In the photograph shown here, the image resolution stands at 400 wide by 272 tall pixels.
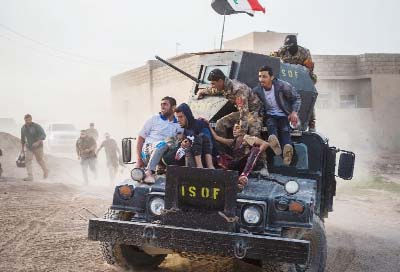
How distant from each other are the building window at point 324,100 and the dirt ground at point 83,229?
961cm

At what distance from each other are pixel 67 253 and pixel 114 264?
88 cm

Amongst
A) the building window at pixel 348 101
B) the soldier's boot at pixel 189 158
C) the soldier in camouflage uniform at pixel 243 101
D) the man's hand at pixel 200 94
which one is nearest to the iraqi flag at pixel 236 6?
the man's hand at pixel 200 94

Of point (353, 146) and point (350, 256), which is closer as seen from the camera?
point (350, 256)

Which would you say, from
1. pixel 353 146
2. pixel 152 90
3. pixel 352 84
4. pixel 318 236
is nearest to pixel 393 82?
pixel 352 84

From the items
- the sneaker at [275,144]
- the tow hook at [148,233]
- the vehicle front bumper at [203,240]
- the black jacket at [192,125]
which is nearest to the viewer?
the vehicle front bumper at [203,240]

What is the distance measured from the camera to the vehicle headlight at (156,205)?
5621 mm

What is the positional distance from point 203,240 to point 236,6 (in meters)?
7.67

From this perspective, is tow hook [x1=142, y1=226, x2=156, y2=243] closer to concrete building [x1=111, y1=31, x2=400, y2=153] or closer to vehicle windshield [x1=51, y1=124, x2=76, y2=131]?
concrete building [x1=111, y1=31, x2=400, y2=153]

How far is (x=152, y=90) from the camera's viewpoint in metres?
26.2

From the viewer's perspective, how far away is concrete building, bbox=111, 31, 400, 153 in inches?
896

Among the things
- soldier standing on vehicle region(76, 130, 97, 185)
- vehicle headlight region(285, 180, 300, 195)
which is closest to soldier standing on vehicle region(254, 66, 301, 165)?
vehicle headlight region(285, 180, 300, 195)

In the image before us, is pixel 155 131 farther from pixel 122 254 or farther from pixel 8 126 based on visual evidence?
pixel 8 126

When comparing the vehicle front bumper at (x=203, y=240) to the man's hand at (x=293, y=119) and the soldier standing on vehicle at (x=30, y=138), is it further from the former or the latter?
the soldier standing on vehicle at (x=30, y=138)

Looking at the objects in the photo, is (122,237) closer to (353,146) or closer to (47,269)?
(47,269)
